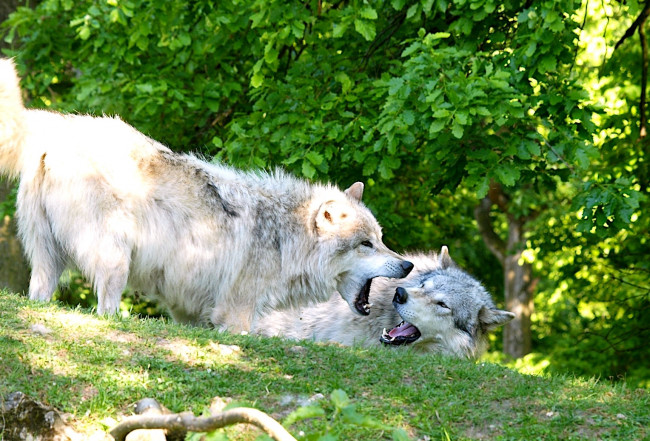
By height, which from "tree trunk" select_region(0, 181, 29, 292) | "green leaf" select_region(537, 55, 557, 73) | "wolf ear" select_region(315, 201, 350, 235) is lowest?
"tree trunk" select_region(0, 181, 29, 292)

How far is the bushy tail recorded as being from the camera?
734cm

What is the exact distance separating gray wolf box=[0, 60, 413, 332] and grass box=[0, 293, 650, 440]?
788 mm

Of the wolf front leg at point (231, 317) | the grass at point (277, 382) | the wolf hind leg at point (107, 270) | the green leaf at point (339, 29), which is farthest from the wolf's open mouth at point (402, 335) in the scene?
the green leaf at point (339, 29)

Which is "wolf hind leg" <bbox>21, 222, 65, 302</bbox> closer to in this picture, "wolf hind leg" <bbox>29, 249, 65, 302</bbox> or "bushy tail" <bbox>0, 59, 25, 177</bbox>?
"wolf hind leg" <bbox>29, 249, 65, 302</bbox>

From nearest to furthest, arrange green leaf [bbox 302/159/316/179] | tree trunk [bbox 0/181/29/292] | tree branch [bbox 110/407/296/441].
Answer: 1. tree branch [bbox 110/407/296/441]
2. green leaf [bbox 302/159/316/179]
3. tree trunk [bbox 0/181/29/292]

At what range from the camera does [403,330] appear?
9.21 m

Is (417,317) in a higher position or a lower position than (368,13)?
lower

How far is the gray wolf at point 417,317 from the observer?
29.8ft

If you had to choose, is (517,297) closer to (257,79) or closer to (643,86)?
(643,86)

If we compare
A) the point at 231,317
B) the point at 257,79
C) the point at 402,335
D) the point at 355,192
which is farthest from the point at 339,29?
the point at 231,317

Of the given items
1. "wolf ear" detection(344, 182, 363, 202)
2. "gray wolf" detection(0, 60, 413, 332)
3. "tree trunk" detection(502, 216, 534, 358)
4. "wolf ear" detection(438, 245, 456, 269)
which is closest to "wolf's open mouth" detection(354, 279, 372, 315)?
"gray wolf" detection(0, 60, 413, 332)

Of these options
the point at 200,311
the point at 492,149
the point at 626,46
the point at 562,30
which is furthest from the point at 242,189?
the point at 626,46

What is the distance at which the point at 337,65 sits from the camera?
492 inches

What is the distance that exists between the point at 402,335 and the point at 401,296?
1.61 ft
